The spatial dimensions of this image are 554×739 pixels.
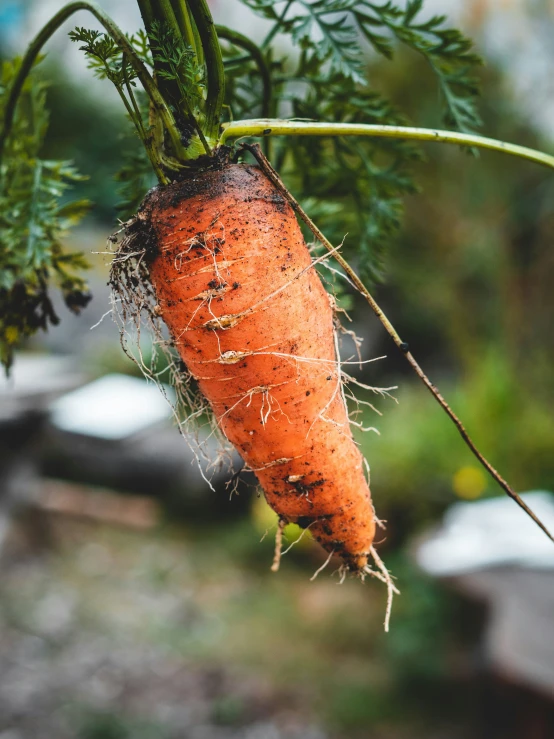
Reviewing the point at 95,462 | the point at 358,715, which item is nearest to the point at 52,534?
the point at 95,462

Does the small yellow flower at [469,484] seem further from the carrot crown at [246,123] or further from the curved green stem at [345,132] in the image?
the curved green stem at [345,132]

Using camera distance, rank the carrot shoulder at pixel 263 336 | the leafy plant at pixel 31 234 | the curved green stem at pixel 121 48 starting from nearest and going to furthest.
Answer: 1. the curved green stem at pixel 121 48
2. the carrot shoulder at pixel 263 336
3. the leafy plant at pixel 31 234

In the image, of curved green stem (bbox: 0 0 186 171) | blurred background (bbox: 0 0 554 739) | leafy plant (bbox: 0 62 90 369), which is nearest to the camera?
curved green stem (bbox: 0 0 186 171)

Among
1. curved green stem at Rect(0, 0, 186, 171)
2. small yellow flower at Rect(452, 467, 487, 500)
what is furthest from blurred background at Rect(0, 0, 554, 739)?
curved green stem at Rect(0, 0, 186, 171)

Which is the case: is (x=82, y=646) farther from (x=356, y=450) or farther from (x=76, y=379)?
(x=356, y=450)

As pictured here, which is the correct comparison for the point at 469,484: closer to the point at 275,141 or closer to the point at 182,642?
the point at 182,642

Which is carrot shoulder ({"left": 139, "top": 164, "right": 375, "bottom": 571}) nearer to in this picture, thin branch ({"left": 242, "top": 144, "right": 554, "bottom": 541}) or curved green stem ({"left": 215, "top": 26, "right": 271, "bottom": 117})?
thin branch ({"left": 242, "top": 144, "right": 554, "bottom": 541})

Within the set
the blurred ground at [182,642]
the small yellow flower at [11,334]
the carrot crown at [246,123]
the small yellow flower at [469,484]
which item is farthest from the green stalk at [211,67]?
the small yellow flower at [469,484]
